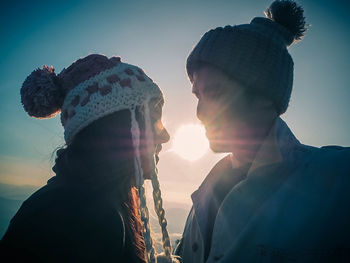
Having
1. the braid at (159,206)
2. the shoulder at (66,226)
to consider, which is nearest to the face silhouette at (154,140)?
the braid at (159,206)

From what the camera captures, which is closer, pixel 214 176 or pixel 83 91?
pixel 83 91

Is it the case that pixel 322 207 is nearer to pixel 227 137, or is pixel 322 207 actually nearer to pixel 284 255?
pixel 284 255

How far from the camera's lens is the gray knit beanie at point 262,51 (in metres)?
2.34

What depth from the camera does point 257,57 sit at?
2350 millimetres

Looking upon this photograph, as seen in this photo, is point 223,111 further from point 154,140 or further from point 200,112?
point 154,140

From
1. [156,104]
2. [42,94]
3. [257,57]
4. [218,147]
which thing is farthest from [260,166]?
[42,94]

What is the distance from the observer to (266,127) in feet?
7.47

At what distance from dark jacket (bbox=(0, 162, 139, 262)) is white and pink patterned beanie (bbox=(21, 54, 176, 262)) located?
0.46 meters

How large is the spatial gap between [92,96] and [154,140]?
1.01m

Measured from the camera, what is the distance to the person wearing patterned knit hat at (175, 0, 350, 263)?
1533mm

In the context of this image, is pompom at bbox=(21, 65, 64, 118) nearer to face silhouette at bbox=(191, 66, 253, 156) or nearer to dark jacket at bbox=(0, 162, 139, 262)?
dark jacket at bbox=(0, 162, 139, 262)

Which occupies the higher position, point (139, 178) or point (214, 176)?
point (139, 178)

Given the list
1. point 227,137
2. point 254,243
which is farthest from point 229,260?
point 227,137

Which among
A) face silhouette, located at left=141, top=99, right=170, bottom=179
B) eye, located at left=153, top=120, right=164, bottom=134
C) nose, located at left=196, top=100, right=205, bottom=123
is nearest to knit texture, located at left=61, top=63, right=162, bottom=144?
face silhouette, located at left=141, top=99, right=170, bottom=179
